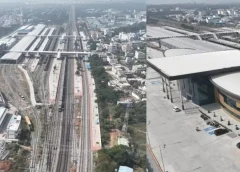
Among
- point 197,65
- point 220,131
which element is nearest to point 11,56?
point 197,65

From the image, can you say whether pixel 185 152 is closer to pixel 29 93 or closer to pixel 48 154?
pixel 48 154

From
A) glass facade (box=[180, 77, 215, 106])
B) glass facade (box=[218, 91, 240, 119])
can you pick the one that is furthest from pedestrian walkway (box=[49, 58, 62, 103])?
glass facade (box=[218, 91, 240, 119])

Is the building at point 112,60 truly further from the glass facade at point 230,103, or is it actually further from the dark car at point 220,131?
the dark car at point 220,131

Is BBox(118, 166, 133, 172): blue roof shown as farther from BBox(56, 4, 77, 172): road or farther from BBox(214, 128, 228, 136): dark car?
BBox(214, 128, 228, 136): dark car

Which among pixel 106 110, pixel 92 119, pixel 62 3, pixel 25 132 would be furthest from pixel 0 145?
pixel 62 3

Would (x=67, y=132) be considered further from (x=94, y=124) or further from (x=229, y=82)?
(x=229, y=82)

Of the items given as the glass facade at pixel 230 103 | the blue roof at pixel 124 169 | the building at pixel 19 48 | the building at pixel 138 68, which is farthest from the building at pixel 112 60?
the blue roof at pixel 124 169

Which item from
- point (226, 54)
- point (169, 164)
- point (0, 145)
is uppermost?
point (226, 54)
